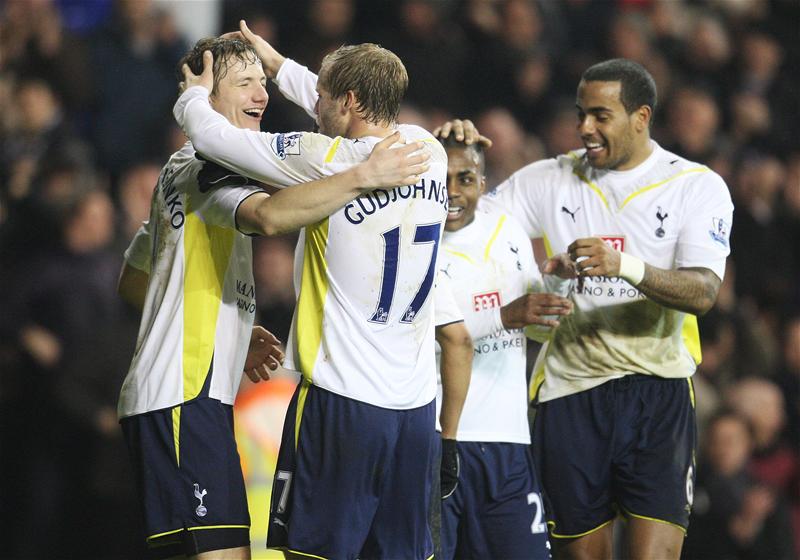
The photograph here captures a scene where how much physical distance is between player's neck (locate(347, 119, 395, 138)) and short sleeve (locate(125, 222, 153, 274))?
0.96 m

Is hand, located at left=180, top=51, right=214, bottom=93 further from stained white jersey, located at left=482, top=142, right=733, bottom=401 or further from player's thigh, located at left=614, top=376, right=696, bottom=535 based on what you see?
player's thigh, located at left=614, top=376, right=696, bottom=535

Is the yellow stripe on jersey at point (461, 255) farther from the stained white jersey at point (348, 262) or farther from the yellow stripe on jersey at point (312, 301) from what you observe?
the yellow stripe on jersey at point (312, 301)

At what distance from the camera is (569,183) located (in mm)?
5746

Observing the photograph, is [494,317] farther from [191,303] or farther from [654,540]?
[191,303]

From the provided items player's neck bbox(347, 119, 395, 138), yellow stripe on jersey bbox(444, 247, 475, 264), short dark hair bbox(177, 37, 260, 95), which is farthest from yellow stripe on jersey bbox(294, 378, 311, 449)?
yellow stripe on jersey bbox(444, 247, 475, 264)

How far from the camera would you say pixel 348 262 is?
14.3 ft

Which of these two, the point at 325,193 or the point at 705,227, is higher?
the point at 325,193

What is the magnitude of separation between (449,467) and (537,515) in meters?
0.56

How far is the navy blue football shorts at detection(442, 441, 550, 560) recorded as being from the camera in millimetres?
5465

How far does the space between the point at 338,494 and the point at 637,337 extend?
1796mm

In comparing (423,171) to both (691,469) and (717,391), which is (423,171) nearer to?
(691,469)

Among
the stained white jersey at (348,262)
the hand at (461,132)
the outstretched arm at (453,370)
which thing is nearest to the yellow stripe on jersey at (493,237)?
the hand at (461,132)

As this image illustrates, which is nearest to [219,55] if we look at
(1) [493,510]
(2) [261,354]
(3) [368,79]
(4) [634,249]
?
(3) [368,79]

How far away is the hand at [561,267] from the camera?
16.7 feet
